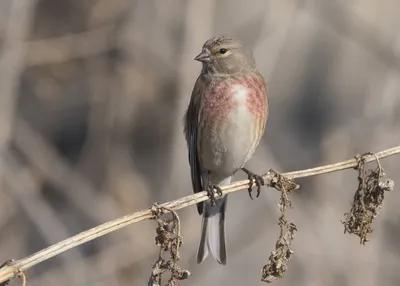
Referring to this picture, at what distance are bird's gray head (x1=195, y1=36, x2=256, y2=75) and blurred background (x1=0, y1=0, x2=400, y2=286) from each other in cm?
117

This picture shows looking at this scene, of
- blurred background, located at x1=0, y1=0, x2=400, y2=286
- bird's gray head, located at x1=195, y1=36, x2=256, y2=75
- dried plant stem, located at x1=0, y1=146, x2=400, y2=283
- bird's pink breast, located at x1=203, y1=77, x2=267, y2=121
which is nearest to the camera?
dried plant stem, located at x1=0, y1=146, x2=400, y2=283

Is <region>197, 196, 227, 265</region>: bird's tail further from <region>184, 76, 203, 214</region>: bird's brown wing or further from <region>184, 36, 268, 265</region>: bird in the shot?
<region>184, 76, 203, 214</region>: bird's brown wing

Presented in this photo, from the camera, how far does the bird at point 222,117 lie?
4.03 metres

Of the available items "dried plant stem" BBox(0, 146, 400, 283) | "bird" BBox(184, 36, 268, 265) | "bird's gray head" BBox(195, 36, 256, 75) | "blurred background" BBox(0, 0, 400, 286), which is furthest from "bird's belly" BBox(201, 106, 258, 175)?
"blurred background" BBox(0, 0, 400, 286)

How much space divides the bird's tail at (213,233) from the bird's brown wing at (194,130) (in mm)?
110

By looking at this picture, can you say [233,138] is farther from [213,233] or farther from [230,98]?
[213,233]

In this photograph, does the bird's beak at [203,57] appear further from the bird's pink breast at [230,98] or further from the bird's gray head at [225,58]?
the bird's pink breast at [230,98]

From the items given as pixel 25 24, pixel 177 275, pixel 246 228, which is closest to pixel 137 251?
pixel 246 228

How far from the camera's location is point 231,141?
4078 mm

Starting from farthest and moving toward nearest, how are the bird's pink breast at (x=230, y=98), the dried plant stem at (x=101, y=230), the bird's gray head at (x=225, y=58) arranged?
the bird's gray head at (x=225, y=58), the bird's pink breast at (x=230, y=98), the dried plant stem at (x=101, y=230)

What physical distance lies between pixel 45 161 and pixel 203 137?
2059mm

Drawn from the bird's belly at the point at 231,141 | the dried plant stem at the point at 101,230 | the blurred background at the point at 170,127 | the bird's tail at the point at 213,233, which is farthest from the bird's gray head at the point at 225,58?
the blurred background at the point at 170,127

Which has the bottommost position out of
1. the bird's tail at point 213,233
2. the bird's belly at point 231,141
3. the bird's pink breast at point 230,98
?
the bird's tail at point 213,233

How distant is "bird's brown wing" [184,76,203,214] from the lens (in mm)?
4152
